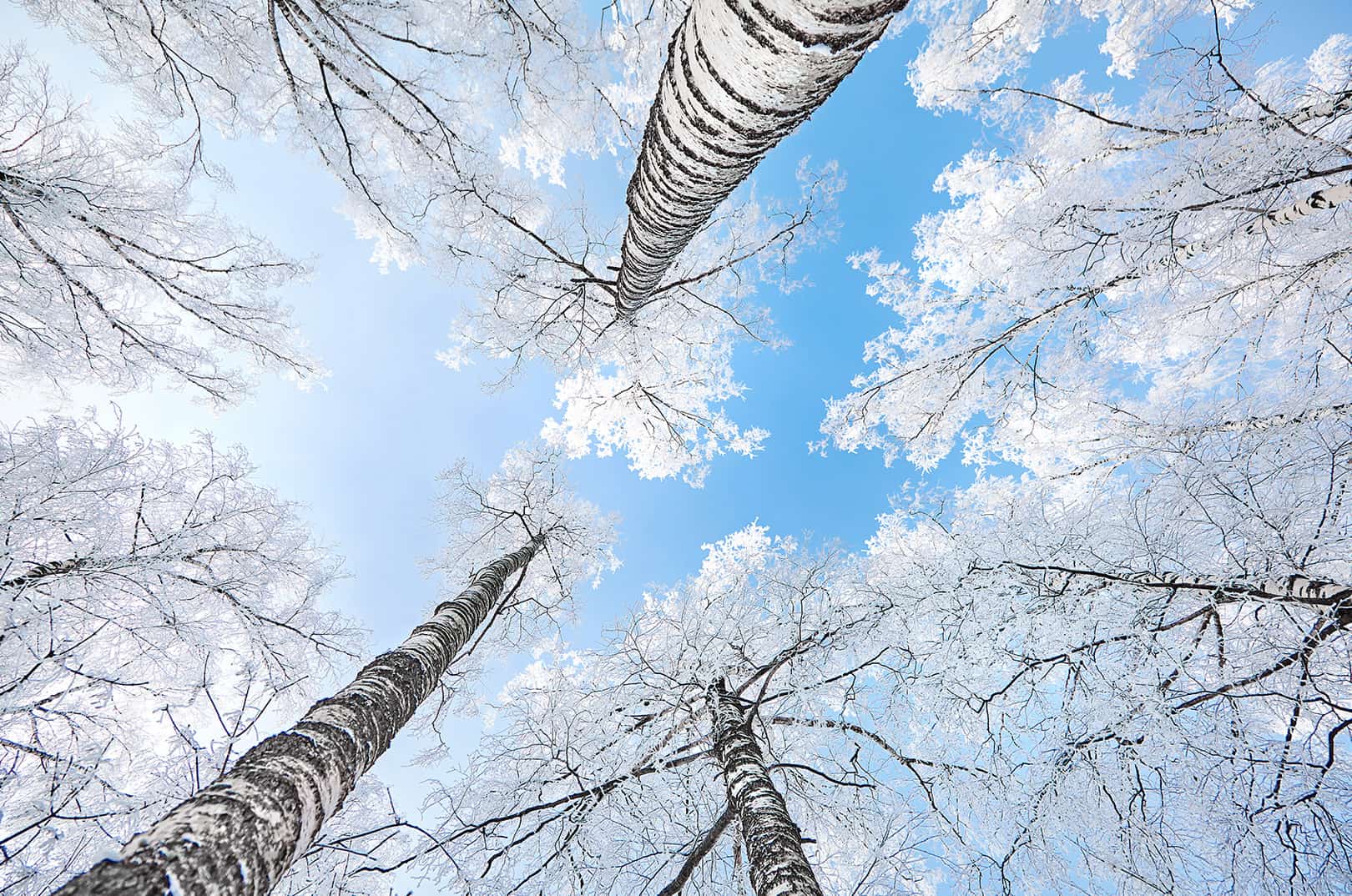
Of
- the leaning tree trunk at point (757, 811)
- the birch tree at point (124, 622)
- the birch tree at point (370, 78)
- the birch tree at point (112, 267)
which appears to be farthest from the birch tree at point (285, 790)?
the birch tree at point (370, 78)

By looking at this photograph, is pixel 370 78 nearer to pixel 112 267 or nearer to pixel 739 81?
pixel 112 267

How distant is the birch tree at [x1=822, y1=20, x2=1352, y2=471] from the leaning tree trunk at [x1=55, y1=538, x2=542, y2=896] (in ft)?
16.8

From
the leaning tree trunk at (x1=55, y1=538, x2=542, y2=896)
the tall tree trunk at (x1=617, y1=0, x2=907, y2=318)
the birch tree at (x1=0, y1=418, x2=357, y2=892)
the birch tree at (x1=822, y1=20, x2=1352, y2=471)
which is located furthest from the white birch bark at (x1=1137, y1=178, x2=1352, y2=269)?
Result: the birch tree at (x1=0, y1=418, x2=357, y2=892)

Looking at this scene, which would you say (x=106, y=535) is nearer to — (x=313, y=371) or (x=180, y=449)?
(x=180, y=449)

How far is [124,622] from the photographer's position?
12.2 feet

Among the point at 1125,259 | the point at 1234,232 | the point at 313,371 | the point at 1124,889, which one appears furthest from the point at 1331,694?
the point at 313,371

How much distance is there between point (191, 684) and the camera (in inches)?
157

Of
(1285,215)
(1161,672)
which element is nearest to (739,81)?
(1161,672)

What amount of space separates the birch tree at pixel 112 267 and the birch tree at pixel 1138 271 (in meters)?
5.78

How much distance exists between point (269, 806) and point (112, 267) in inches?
151

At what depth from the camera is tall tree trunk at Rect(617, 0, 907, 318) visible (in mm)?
1059

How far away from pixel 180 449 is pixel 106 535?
0.78m

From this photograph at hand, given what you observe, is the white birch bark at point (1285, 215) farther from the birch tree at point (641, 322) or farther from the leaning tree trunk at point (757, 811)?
the leaning tree trunk at point (757, 811)

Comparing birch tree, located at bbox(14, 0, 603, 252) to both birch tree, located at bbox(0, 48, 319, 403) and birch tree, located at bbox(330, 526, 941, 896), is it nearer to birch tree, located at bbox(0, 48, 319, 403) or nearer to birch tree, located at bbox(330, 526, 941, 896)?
birch tree, located at bbox(0, 48, 319, 403)
